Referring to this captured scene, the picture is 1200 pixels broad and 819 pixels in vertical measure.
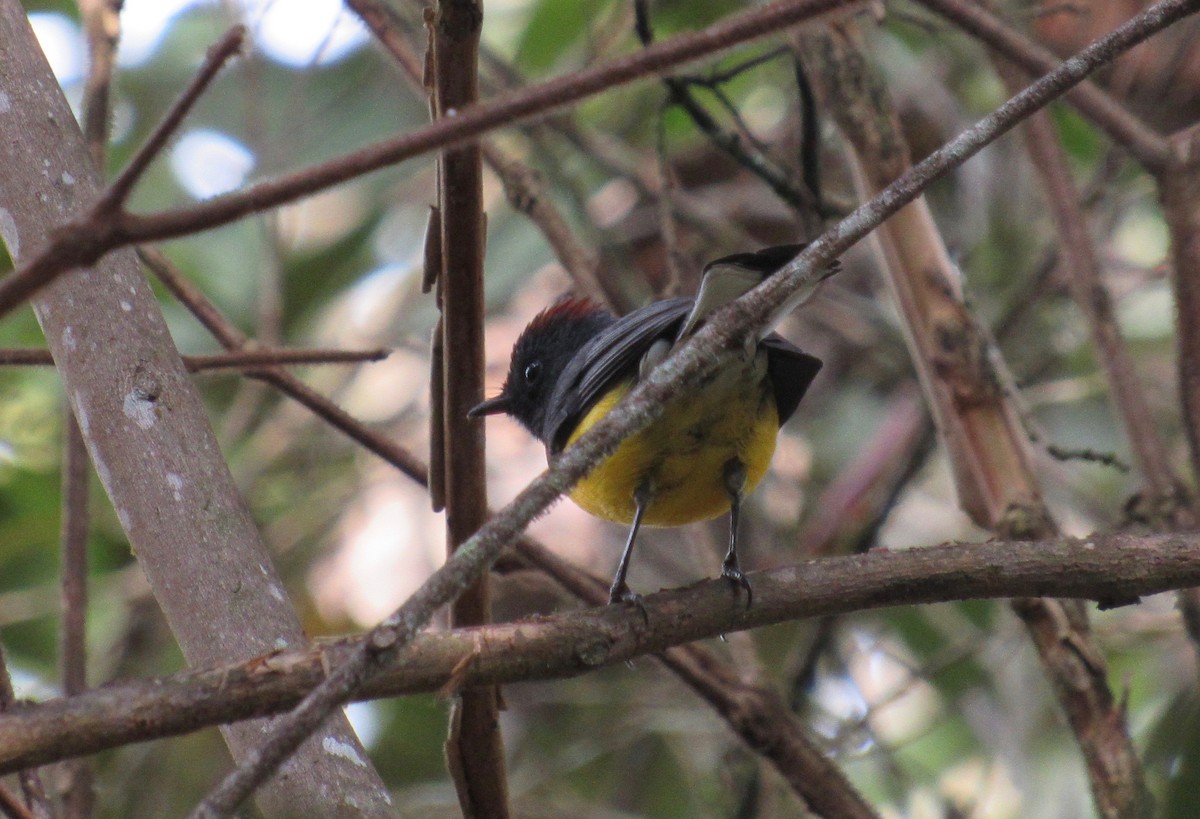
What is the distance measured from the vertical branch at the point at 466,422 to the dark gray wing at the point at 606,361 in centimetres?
56

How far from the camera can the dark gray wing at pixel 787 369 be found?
301 cm

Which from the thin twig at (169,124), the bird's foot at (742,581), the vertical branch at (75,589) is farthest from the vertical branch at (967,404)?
the thin twig at (169,124)

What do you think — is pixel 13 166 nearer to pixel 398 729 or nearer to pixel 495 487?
pixel 398 729

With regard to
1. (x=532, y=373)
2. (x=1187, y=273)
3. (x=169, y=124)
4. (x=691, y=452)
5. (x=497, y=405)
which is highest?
(x=532, y=373)

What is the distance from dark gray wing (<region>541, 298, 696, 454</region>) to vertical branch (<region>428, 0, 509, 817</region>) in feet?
1.83

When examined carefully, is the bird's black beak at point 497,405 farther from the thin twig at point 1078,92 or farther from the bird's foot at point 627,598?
the thin twig at point 1078,92

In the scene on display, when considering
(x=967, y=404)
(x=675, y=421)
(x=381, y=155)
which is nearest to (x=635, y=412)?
(x=381, y=155)

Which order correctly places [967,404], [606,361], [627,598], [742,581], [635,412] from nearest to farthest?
[635,412] → [742,581] → [627,598] → [606,361] → [967,404]

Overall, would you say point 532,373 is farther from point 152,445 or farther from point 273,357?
point 152,445

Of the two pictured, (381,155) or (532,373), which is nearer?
(381,155)

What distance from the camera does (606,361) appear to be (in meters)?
2.95

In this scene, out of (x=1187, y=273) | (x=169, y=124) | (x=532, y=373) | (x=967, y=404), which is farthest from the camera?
(x=532, y=373)

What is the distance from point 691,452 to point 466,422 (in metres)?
0.91

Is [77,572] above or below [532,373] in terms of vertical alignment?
below
